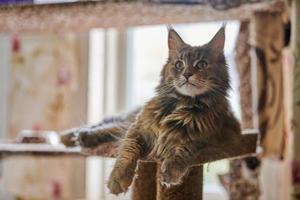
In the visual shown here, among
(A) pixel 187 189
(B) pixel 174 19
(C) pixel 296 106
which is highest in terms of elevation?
(B) pixel 174 19

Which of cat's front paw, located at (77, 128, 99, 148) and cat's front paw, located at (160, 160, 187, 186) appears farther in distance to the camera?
cat's front paw, located at (77, 128, 99, 148)

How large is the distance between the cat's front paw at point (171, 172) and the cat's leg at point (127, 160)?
1.4 inches

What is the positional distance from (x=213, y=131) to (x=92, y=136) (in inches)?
6.9

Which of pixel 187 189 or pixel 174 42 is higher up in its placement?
pixel 174 42

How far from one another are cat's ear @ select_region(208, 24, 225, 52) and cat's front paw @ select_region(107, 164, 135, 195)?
0.48 feet

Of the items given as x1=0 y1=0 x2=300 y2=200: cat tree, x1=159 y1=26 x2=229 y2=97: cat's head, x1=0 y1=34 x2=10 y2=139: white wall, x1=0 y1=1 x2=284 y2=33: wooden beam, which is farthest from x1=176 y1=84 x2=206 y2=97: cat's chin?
x1=0 y1=34 x2=10 y2=139: white wall

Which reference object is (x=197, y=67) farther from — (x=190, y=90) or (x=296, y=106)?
(x=296, y=106)

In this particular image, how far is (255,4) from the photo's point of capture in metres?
0.72

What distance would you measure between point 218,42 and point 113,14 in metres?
0.28

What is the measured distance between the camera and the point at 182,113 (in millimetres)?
519

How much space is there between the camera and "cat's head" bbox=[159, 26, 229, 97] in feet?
1.70

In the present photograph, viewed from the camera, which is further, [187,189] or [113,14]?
[113,14]

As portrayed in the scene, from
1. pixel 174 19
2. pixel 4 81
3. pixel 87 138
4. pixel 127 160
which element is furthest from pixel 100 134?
pixel 4 81

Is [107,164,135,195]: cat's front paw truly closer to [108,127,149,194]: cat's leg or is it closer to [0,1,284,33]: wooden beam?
[108,127,149,194]: cat's leg
